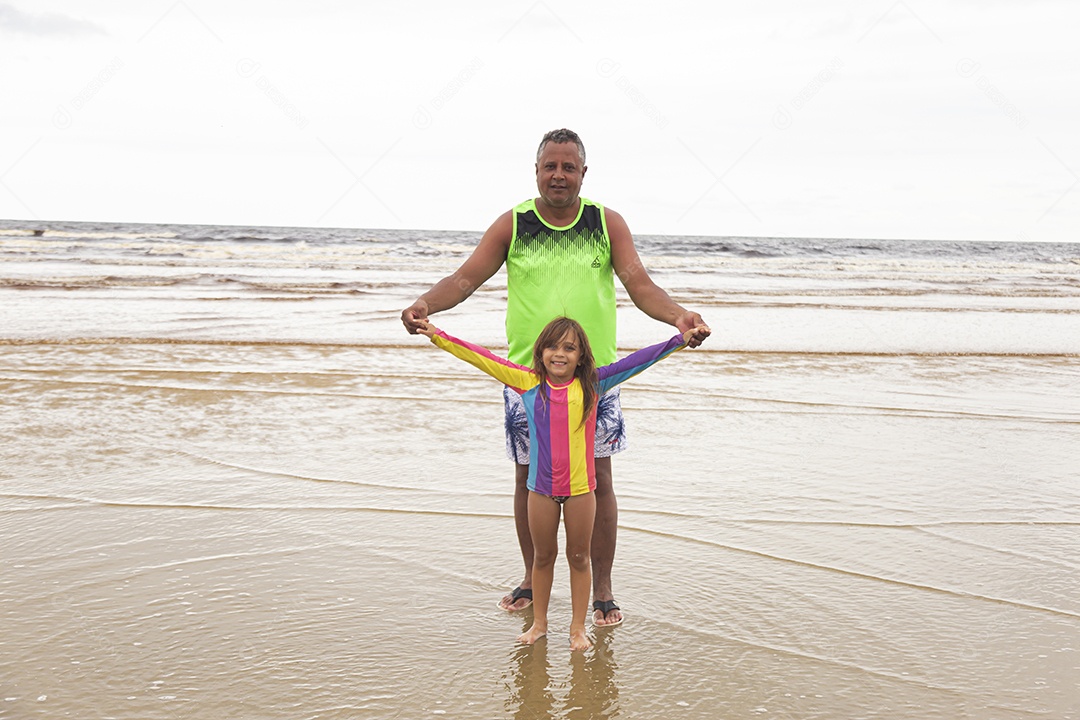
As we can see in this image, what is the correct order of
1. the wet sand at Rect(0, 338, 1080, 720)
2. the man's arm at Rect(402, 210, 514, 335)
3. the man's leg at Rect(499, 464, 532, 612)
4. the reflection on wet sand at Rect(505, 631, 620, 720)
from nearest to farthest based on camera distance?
the reflection on wet sand at Rect(505, 631, 620, 720), the wet sand at Rect(0, 338, 1080, 720), the man's arm at Rect(402, 210, 514, 335), the man's leg at Rect(499, 464, 532, 612)

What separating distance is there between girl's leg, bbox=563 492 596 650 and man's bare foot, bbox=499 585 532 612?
0.34m

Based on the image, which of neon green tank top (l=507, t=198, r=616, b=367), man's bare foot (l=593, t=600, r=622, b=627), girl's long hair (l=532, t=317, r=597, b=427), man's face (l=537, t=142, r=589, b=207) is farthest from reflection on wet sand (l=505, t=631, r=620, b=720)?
man's face (l=537, t=142, r=589, b=207)

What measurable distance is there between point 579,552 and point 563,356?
70cm

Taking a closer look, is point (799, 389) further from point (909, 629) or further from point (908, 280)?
point (908, 280)

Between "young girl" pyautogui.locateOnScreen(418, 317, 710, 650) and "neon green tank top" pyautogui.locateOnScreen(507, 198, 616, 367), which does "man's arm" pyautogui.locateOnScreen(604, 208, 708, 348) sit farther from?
"young girl" pyautogui.locateOnScreen(418, 317, 710, 650)

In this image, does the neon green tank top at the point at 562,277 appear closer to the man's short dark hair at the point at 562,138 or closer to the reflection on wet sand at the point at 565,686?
the man's short dark hair at the point at 562,138

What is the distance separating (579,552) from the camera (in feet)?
11.0

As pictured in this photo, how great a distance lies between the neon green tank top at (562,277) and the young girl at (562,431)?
0.45ft

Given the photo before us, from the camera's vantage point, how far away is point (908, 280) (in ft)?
91.5

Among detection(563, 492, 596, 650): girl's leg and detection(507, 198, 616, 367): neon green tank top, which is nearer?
detection(563, 492, 596, 650): girl's leg

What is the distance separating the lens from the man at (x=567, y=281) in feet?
11.2

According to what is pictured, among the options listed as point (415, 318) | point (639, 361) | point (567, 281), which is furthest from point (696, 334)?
point (415, 318)

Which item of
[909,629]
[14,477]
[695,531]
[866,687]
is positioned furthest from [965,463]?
[14,477]

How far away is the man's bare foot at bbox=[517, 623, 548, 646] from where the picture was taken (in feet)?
10.9
